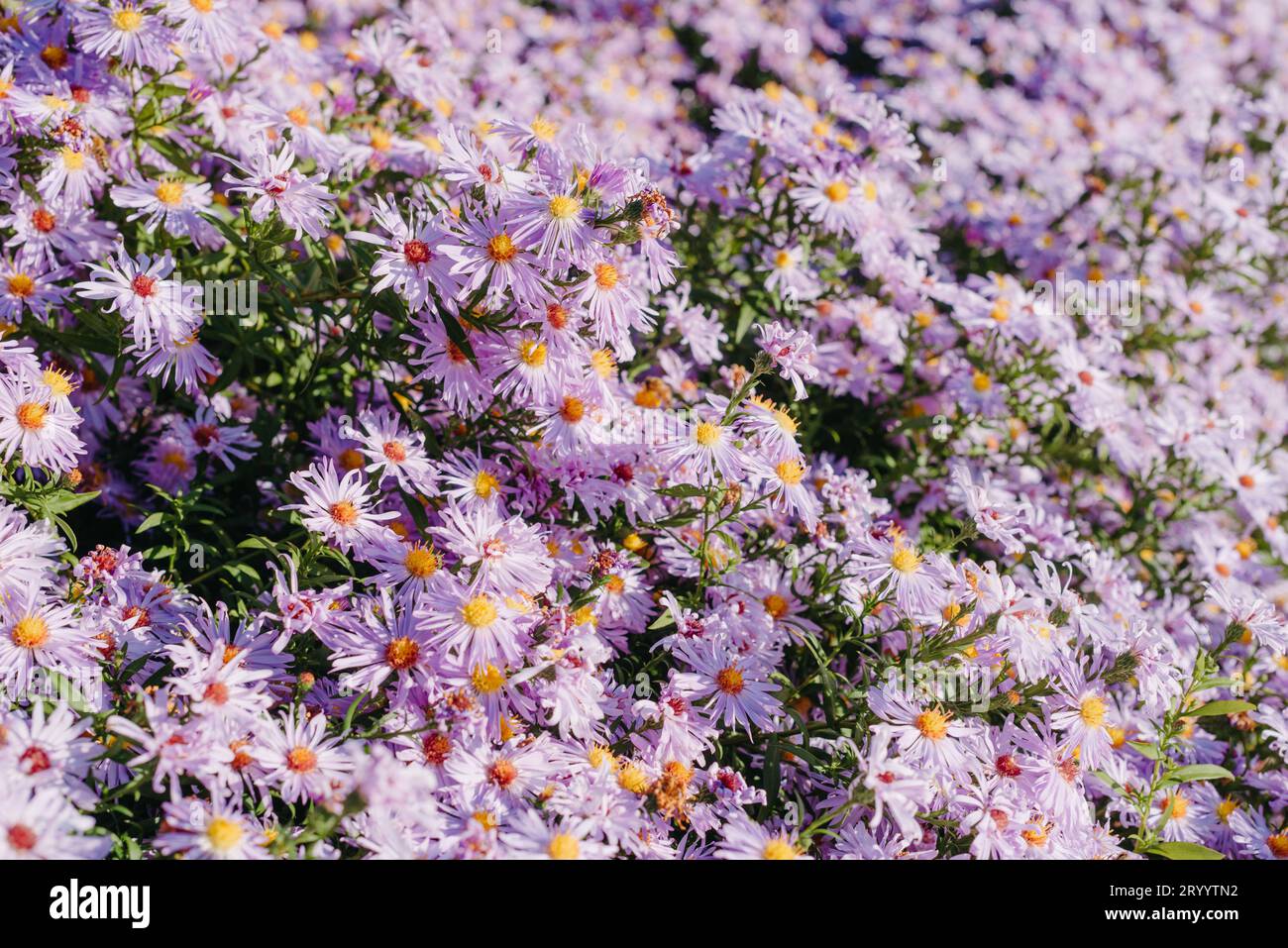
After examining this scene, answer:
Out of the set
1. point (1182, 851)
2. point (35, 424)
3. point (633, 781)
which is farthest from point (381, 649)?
point (1182, 851)

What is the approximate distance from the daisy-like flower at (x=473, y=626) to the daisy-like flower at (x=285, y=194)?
3.72ft

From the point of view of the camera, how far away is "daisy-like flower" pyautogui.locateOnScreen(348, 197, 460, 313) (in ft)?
8.75

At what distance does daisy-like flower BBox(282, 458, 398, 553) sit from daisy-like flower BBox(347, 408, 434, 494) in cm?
9

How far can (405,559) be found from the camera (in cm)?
274

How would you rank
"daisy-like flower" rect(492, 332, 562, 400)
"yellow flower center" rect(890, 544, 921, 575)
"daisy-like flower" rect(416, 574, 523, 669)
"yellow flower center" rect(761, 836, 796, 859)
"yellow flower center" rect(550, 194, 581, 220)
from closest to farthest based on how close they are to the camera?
"yellow flower center" rect(761, 836, 796, 859) < "daisy-like flower" rect(416, 574, 523, 669) < "yellow flower center" rect(550, 194, 581, 220) < "daisy-like flower" rect(492, 332, 562, 400) < "yellow flower center" rect(890, 544, 921, 575)

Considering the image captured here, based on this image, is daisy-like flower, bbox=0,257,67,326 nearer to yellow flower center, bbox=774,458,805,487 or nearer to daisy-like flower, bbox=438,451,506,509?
daisy-like flower, bbox=438,451,506,509

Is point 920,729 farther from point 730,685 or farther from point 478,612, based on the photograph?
point 478,612

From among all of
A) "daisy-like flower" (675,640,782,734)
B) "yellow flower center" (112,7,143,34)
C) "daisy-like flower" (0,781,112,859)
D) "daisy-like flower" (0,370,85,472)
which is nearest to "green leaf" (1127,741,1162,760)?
"daisy-like flower" (675,640,782,734)

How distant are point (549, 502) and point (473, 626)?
71cm

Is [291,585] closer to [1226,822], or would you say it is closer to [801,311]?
[801,311]

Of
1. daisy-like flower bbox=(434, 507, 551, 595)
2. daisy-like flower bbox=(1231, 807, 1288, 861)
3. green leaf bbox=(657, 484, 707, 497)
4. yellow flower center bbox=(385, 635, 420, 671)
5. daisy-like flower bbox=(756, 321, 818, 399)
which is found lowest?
daisy-like flower bbox=(1231, 807, 1288, 861)

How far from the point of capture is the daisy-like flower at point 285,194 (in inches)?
109
